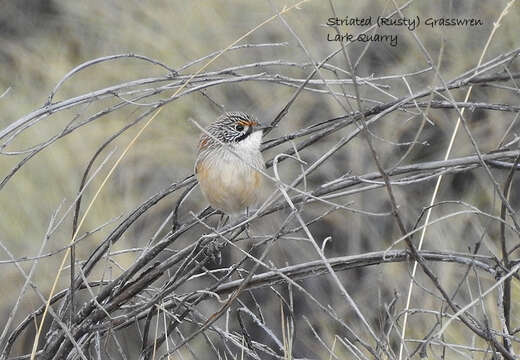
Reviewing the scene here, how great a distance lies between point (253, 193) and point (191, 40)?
3.59 metres

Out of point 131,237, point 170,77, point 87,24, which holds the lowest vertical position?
point 131,237

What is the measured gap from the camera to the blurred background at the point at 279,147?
214 inches

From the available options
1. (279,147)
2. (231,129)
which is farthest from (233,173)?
(279,147)

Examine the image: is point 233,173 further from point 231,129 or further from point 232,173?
point 231,129

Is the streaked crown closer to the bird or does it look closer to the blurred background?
the bird

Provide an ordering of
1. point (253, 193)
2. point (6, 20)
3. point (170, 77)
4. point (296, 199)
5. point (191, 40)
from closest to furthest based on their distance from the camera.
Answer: point (296, 199) → point (170, 77) → point (253, 193) → point (191, 40) → point (6, 20)

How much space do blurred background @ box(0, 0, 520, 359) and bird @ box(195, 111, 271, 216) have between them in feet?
6.72

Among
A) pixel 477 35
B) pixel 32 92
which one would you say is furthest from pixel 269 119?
pixel 32 92

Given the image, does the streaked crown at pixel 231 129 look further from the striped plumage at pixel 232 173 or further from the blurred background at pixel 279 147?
the blurred background at pixel 279 147

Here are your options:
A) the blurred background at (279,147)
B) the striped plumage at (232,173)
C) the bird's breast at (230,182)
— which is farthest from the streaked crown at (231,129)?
the blurred background at (279,147)

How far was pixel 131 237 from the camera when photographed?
557cm

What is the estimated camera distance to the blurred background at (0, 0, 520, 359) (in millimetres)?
5445

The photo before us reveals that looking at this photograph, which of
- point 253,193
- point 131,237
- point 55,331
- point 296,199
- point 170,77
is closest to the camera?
point 296,199

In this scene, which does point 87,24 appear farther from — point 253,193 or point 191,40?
point 253,193
